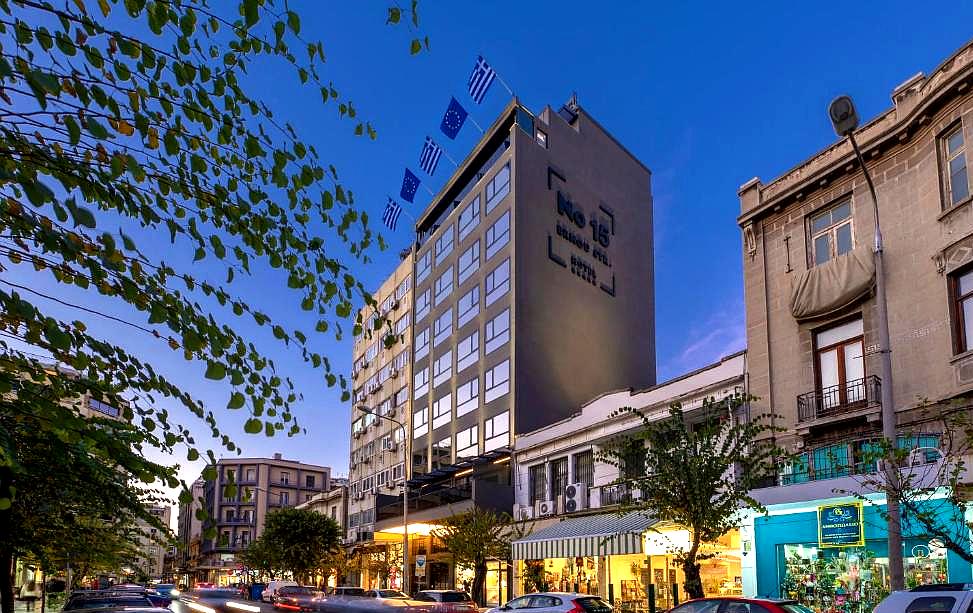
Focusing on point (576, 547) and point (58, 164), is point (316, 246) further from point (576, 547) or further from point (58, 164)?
point (576, 547)

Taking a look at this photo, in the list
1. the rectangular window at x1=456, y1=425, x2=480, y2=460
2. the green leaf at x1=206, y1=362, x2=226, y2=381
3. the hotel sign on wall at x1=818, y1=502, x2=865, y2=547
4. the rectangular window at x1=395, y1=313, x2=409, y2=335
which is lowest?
the hotel sign on wall at x1=818, y1=502, x2=865, y2=547

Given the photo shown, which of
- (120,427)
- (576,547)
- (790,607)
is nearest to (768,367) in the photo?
(576,547)

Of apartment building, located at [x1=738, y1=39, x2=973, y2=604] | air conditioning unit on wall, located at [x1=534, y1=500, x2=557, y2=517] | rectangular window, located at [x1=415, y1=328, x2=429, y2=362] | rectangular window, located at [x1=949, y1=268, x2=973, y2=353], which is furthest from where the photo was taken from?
rectangular window, located at [x1=415, y1=328, x2=429, y2=362]

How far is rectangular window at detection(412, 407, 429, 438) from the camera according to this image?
61.1 metres

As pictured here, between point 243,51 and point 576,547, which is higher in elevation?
point 243,51

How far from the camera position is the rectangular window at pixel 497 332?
165ft

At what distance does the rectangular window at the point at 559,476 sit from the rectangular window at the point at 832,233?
58.7ft

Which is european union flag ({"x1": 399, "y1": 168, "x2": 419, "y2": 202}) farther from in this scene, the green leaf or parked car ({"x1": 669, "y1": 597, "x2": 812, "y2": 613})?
the green leaf

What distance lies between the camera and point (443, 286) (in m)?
61.6

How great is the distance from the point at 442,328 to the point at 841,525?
3911 centimetres

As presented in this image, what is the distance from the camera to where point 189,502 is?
21.4 feet

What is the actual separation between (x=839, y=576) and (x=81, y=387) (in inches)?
895

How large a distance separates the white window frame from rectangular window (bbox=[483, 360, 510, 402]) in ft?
24.1

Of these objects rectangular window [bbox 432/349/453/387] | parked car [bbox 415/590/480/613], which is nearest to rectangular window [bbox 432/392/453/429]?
rectangular window [bbox 432/349/453/387]
